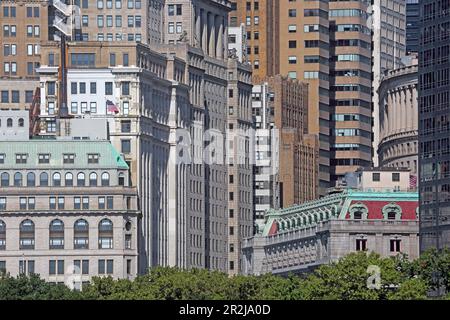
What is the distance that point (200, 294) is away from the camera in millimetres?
188125

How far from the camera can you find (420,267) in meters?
184

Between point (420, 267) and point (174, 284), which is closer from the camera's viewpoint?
point (420, 267)
